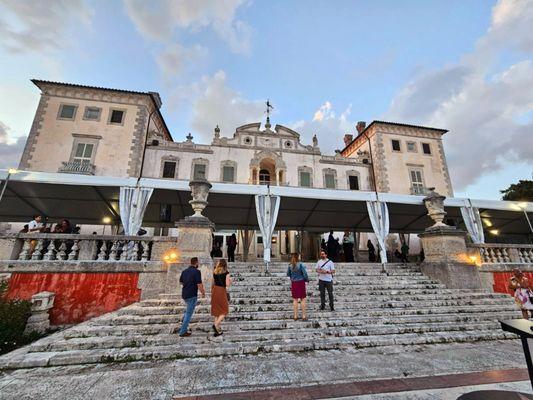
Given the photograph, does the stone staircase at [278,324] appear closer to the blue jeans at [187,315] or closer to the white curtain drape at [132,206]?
the blue jeans at [187,315]

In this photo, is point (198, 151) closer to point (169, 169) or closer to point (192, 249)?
point (169, 169)

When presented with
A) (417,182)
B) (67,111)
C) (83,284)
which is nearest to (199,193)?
(83,284)

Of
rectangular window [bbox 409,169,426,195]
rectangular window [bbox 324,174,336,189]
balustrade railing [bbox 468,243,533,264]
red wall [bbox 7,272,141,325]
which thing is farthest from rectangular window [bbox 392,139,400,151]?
red wall [bbox 7,272,141,325]

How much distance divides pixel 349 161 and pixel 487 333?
1692 centimetres

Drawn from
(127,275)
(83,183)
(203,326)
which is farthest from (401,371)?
(83,183)

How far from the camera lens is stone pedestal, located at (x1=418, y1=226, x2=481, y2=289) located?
24.2 ft

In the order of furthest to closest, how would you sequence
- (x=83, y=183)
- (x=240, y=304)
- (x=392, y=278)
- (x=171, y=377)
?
1. (x=392, y=278)
2. (x=83, y=183)
3. (x=240, y=304)
4. (x=171, y=377)

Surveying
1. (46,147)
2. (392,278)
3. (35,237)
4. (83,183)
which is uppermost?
(46,147)

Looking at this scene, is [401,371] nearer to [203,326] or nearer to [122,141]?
[203,326]

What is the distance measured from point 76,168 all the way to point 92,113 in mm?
4432

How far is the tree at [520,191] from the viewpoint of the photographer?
2316cm

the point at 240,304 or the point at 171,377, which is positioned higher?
the point at 240,304

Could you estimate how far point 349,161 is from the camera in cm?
2031

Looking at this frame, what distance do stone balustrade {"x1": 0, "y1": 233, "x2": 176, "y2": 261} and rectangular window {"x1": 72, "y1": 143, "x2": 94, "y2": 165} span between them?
1190 cm
